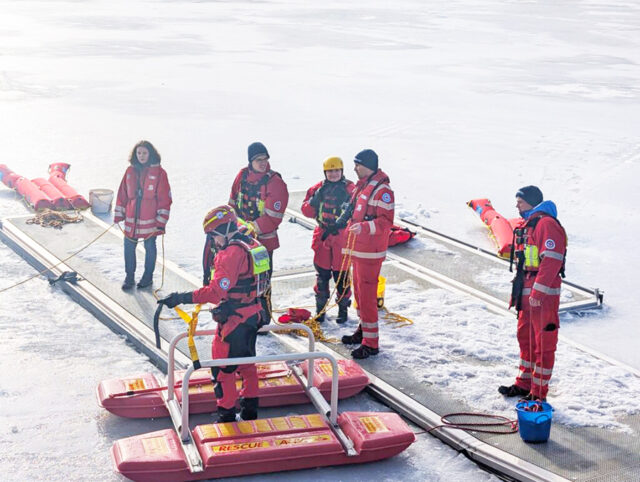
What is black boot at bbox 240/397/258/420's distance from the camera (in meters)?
6.22

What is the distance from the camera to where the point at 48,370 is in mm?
7145

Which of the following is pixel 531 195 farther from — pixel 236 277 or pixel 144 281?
pixel 144 281

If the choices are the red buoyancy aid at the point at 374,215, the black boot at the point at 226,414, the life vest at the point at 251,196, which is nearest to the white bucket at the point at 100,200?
the life vest at the point at 251,196

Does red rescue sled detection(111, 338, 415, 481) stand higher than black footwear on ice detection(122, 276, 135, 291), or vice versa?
black footwear on ice detection(122, 276, 135, 291)

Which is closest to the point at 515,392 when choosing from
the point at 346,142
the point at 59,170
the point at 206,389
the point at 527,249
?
the point at 527,249

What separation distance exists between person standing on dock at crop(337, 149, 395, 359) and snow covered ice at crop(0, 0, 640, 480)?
298mm

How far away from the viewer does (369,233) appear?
7168 millimetres

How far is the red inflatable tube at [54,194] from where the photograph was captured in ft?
38.2

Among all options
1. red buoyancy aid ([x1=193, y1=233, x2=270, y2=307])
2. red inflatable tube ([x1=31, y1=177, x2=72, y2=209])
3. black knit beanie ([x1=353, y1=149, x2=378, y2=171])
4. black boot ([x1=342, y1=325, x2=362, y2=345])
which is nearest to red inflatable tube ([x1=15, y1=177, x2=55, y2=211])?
red inflatable tube ([x1=31, y1=177, x2=72, y2=209])

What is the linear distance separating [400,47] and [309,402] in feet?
81.9

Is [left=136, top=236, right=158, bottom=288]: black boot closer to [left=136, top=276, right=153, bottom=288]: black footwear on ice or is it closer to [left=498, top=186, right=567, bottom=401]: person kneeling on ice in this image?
[left=136, top=276, right=153, bottom=288]: black footwear on ice

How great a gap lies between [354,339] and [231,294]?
2.06m

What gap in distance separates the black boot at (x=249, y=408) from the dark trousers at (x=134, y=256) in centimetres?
302

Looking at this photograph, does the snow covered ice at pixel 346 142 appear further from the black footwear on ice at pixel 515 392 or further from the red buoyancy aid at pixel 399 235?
the red buoyancy aid at pixel 399 235
